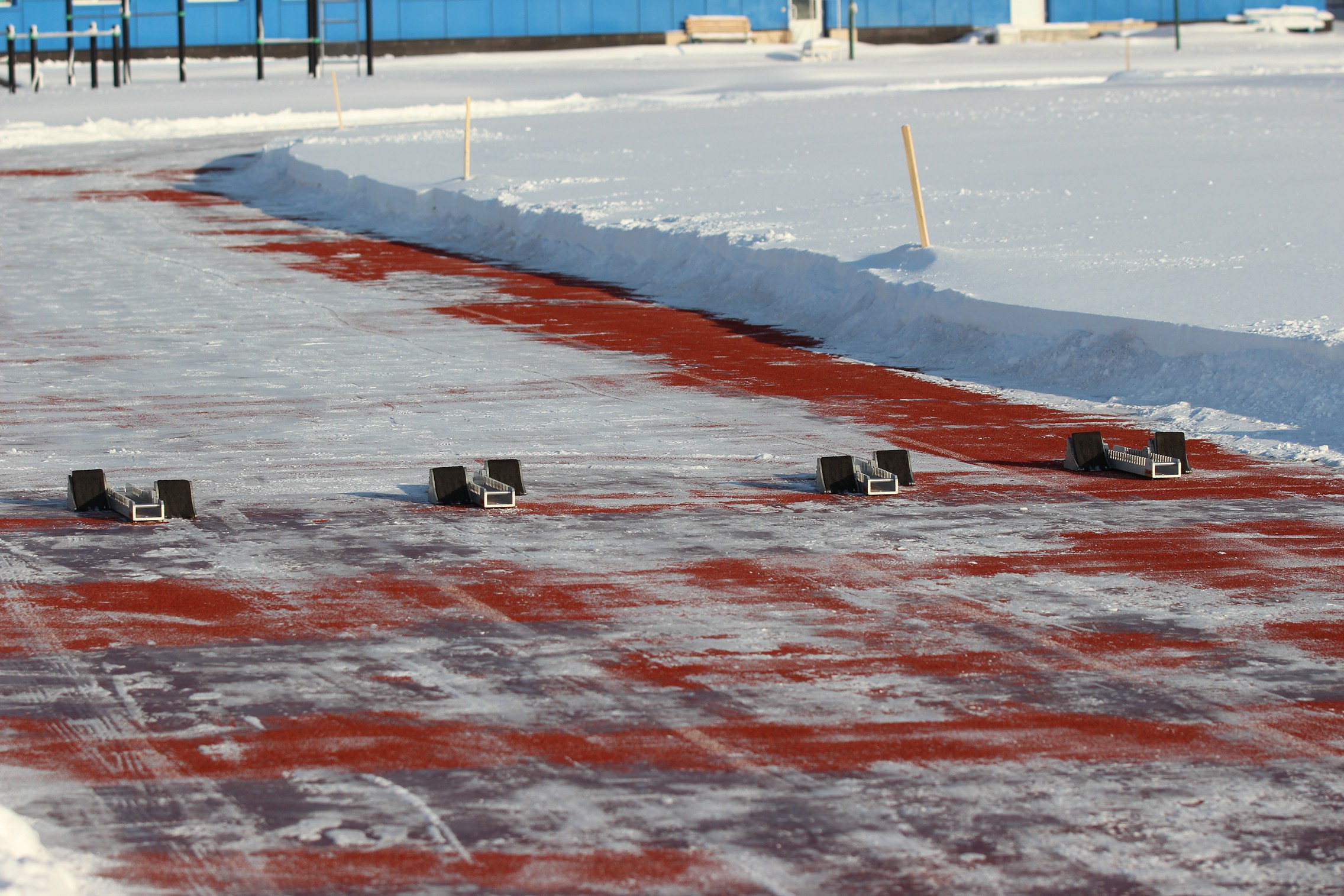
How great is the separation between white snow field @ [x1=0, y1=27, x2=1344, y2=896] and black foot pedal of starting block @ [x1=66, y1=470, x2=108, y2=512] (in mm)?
213

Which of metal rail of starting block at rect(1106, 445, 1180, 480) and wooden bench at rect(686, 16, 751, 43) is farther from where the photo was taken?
wooden bench at rect(686, 16, 751, 43)

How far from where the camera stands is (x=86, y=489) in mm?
8234

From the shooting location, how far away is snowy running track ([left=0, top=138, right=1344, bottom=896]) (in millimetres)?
4496

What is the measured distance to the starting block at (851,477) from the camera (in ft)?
28.3

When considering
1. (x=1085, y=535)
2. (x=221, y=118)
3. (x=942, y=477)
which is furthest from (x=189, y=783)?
(x=221, y=118)

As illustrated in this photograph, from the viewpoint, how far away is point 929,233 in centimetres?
1686

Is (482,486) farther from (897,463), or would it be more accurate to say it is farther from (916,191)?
(916,191)

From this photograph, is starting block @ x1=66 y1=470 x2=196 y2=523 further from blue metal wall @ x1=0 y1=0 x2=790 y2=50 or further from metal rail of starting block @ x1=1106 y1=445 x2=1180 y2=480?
blue metal wall @ x1=0 y1=0 x2=790 y2=50

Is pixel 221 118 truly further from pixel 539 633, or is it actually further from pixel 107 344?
pixel 539 633

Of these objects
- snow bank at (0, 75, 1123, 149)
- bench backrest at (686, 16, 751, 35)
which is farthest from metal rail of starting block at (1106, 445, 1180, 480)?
bench backrest at (686, 16, 751, 35)

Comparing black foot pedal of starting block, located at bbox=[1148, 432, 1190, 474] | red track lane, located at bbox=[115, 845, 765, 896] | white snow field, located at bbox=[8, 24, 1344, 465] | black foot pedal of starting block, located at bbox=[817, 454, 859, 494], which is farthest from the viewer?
white snow field, located at bbox=[8, 24, 1344, 465]

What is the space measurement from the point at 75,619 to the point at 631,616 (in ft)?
6.87

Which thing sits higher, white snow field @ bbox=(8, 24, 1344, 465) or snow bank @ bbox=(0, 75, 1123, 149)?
snow bank @ bbox=(0, 75, 1123, 149)

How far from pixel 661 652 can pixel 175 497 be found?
311 cm
